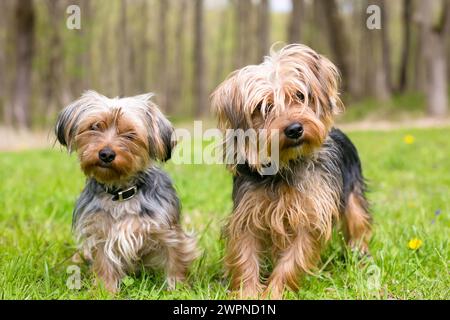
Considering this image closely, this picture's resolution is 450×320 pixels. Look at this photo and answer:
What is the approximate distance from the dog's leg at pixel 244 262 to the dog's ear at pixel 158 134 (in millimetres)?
757

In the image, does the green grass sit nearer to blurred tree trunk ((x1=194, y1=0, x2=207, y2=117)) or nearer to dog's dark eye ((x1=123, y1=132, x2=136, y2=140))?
dog's dark eye ((x1=123, y1=132, x2=136, y2=140))

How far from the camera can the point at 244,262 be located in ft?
12.8

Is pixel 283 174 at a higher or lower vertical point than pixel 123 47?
lower

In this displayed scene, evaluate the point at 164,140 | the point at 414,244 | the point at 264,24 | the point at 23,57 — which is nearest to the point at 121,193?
the point at 164,140

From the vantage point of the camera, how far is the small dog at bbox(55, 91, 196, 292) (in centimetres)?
383

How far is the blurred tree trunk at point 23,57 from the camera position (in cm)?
1831

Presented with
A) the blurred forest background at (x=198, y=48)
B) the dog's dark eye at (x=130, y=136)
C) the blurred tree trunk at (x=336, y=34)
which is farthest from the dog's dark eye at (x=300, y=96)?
the blurred tree trunk at (x=336, y=34)

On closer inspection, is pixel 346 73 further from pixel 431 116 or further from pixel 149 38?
pixel 149 38

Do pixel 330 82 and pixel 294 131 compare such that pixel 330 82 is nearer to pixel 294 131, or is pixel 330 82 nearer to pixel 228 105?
pixel 294 131

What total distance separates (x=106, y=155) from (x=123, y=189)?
359 mm

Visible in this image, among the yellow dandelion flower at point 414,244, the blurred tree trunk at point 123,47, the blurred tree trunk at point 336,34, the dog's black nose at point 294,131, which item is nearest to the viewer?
the dog's black nose at point 294,131

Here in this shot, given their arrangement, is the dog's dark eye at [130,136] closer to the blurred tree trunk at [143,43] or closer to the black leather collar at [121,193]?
the black leather collar at [121,193]

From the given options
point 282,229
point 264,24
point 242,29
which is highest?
point 242,29
